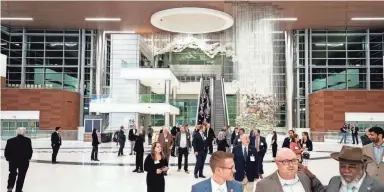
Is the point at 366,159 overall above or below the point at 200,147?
above

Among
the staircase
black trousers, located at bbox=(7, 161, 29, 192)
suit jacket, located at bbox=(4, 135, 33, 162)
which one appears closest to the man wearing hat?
suit jacket, located at bbox=(4, 135, 33, 162)

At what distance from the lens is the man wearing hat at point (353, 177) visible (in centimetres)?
284

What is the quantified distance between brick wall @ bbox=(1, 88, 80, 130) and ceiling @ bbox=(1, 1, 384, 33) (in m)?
6.32

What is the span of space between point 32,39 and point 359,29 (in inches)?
1267

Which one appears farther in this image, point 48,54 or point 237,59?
point 48,54

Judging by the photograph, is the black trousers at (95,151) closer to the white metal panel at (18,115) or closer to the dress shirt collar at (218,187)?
the dress shirt collar at (218,187)

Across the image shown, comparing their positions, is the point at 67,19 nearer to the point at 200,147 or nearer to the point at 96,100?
the point at 96,100

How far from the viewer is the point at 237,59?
83.4 ft

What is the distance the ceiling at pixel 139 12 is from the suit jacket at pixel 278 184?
23.0 meters

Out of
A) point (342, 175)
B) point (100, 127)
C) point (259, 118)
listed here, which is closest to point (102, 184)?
point (342, 175)

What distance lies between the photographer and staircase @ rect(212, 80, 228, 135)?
3080cm

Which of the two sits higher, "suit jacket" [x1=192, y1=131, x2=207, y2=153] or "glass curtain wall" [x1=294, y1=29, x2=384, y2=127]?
"glass curtain wall" [x1=294, y1=29, x2=384, y2=127]

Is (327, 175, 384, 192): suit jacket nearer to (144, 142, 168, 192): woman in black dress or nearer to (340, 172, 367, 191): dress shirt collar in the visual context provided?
(340, 172, 367, 191): dress shirt collar

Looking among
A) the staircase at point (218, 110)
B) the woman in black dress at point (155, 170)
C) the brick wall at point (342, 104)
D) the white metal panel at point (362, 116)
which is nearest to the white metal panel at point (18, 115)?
the staircase at point (218, 110)
